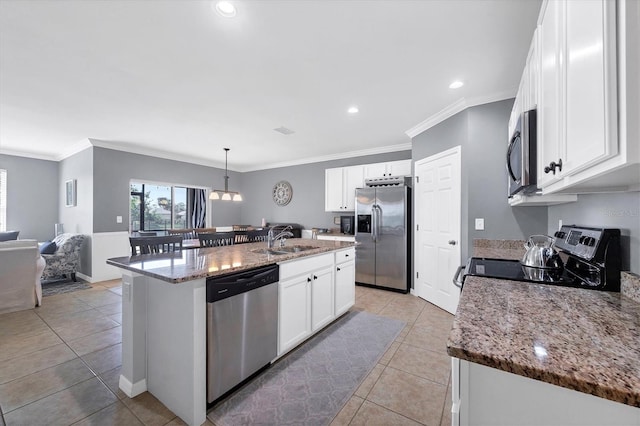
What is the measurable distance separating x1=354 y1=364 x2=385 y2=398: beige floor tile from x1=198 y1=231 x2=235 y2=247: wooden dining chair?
2.18m

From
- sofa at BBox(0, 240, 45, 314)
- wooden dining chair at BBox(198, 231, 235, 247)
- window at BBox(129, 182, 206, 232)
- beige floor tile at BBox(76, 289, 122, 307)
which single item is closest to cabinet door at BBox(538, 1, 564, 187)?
wooden dining chair at BBox(198, 231, 235, 247)

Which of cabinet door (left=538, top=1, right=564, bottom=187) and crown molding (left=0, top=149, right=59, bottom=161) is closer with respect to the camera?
cabinet door (left=538, top=1, right=564, bottom=187)

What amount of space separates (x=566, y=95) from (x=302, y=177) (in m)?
5.42

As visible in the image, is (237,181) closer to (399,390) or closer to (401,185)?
(401,185)

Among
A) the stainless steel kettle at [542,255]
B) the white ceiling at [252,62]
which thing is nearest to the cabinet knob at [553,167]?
the stainless steel kettle at [542,255]

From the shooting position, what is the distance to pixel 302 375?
6.67 feet

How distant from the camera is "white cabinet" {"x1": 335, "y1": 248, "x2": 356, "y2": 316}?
2.98 m

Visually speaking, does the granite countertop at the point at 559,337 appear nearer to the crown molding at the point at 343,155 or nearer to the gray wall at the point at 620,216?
the gray wall at the point at 620,216

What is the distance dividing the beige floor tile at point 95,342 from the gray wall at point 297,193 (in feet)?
13.1

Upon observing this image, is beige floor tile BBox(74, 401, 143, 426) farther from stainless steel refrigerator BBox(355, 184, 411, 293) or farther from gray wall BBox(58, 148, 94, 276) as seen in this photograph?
gray wall BBox(58, 148, 94, 276)

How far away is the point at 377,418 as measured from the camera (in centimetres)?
162

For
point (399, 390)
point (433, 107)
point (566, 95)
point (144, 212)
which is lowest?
point (399, 390)

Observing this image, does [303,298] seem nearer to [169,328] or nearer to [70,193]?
[169,328]

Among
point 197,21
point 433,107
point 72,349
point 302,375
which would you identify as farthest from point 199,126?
point 302,375
